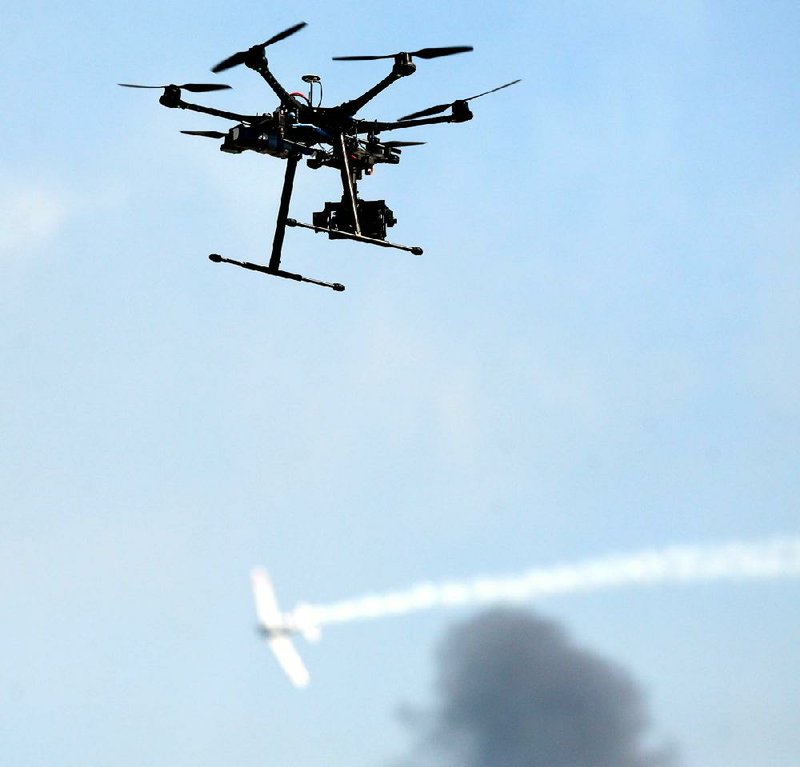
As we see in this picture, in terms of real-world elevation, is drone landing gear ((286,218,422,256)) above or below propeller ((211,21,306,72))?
below

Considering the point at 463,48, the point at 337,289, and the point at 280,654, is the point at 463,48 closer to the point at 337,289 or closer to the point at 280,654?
the point at 337,289

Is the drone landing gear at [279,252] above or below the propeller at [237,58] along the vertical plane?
below

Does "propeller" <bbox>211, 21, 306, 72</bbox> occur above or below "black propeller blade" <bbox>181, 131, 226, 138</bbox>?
above

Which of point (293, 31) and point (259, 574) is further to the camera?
point (259, 574)

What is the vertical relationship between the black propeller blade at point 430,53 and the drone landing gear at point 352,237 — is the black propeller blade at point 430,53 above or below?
above

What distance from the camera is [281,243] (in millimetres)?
81188

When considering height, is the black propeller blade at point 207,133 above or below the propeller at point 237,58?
below

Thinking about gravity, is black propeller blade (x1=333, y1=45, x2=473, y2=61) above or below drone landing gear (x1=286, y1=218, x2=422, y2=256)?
above

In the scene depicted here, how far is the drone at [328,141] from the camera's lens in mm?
79312

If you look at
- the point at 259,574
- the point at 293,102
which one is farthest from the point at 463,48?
the point at 259,574

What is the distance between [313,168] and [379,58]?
769 centimetres

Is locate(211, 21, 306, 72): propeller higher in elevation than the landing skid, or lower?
higher

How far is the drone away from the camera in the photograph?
79.3 meters

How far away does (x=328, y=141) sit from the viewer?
81.8 m
